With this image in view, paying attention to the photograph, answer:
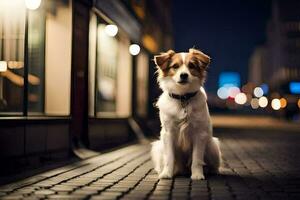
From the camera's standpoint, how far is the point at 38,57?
12844mm

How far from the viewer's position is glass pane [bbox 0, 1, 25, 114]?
36.7 ft

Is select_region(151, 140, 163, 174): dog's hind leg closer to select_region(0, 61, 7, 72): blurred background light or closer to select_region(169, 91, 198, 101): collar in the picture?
select_region(169, 91, 198, 101): collar

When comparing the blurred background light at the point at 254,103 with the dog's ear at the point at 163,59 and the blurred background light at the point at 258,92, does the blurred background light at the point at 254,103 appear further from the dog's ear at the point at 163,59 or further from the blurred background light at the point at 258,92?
the dog's ear at the point at 163,59

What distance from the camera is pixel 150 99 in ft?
90.5

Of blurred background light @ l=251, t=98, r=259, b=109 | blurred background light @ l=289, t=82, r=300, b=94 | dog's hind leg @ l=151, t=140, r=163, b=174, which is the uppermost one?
blurred background light @ l=251, t=98, r=259, b=109

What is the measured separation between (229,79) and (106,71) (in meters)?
147

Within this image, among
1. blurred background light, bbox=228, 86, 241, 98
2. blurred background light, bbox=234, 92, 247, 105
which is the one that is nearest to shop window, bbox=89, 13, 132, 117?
blurred background light, bbox=234, 92, 247, 105

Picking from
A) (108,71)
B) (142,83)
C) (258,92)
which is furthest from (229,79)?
(108,71)

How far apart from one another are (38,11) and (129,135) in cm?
773

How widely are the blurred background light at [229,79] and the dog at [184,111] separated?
153094 mm

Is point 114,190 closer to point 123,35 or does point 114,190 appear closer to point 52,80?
point 52,80

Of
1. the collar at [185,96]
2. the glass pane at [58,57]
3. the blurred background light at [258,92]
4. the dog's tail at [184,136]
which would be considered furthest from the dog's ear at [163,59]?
the blurred background light at [258,92]

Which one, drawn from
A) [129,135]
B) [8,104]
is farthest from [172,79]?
[129,135]

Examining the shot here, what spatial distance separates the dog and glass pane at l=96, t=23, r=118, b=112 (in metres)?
7.50
